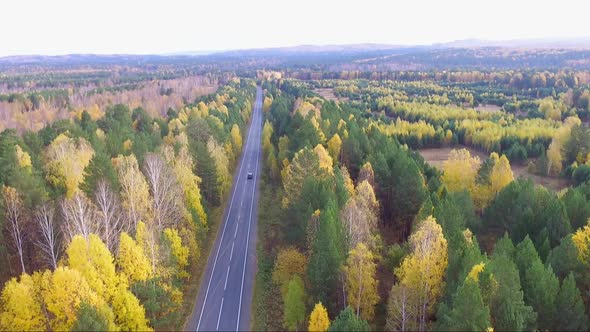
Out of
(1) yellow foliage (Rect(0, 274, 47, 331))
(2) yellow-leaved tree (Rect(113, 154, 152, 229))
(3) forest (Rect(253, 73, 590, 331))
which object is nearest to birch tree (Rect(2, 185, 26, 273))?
(2) yellow-leaved tree (Rect(113, 154, 152, 229))

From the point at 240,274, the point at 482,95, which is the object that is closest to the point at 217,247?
the point at 240,274

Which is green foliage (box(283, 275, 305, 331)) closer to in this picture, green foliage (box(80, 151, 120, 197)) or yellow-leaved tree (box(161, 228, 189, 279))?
yellow-leaved tree (box(161, 228, 189, 279))

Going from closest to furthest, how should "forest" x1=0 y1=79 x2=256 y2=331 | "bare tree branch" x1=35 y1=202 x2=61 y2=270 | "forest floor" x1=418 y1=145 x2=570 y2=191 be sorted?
"forest" x1=0 y1=79 x2=256 y2=331, "bare tree branch" x1=35 y1=202 x2=61 y2=270, "forest floor" x1=418 y1=145 x2=570 y2=191

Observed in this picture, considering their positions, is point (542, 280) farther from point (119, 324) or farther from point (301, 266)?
point (119, 324)

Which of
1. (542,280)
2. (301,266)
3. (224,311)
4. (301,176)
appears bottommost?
(224,311)

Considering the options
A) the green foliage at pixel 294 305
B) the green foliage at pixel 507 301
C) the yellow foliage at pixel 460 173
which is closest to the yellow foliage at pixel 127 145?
the green foliage at pixel 294 305

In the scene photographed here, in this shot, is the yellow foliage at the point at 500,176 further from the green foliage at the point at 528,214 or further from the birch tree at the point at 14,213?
the birch tree at the point at 14,213
